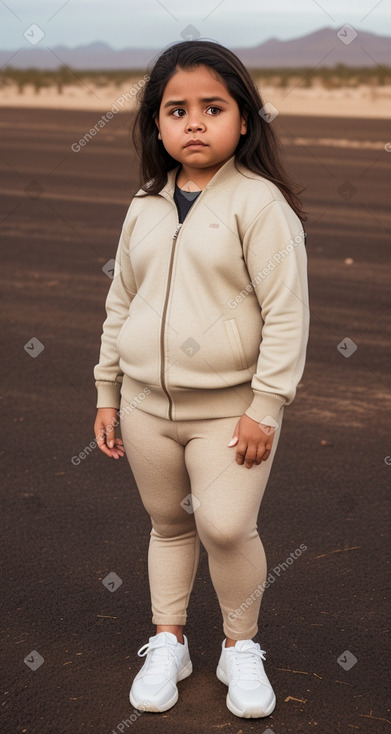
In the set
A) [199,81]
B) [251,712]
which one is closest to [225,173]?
[199,81]

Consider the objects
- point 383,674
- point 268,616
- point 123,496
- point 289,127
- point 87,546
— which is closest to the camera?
point 383,674

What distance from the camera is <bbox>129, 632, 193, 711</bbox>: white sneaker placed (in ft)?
9.51

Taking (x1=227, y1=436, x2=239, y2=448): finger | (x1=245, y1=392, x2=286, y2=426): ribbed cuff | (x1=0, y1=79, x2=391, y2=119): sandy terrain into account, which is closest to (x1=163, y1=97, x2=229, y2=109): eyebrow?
(x1=245, y1=392, x2=286, y2=426): ribbed cuff

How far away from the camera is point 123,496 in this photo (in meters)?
4.29

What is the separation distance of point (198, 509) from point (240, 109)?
3.55ft

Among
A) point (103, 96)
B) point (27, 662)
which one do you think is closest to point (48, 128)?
point (103, 96)

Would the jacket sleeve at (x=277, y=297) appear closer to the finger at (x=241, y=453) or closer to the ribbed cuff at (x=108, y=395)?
the finger at (x=241, y=453)

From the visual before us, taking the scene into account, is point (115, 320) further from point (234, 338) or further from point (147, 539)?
point (147, 539)

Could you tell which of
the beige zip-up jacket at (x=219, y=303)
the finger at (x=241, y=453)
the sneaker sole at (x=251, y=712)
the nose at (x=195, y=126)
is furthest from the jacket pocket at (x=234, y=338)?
the sneaker sole at (x=251, y=712)

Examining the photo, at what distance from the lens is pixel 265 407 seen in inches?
104

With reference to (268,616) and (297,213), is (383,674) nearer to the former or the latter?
(268,616)

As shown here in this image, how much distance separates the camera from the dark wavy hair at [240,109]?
2.64 meters

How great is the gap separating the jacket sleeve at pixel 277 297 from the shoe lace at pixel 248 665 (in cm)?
75

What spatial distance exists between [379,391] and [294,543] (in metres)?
1.88
